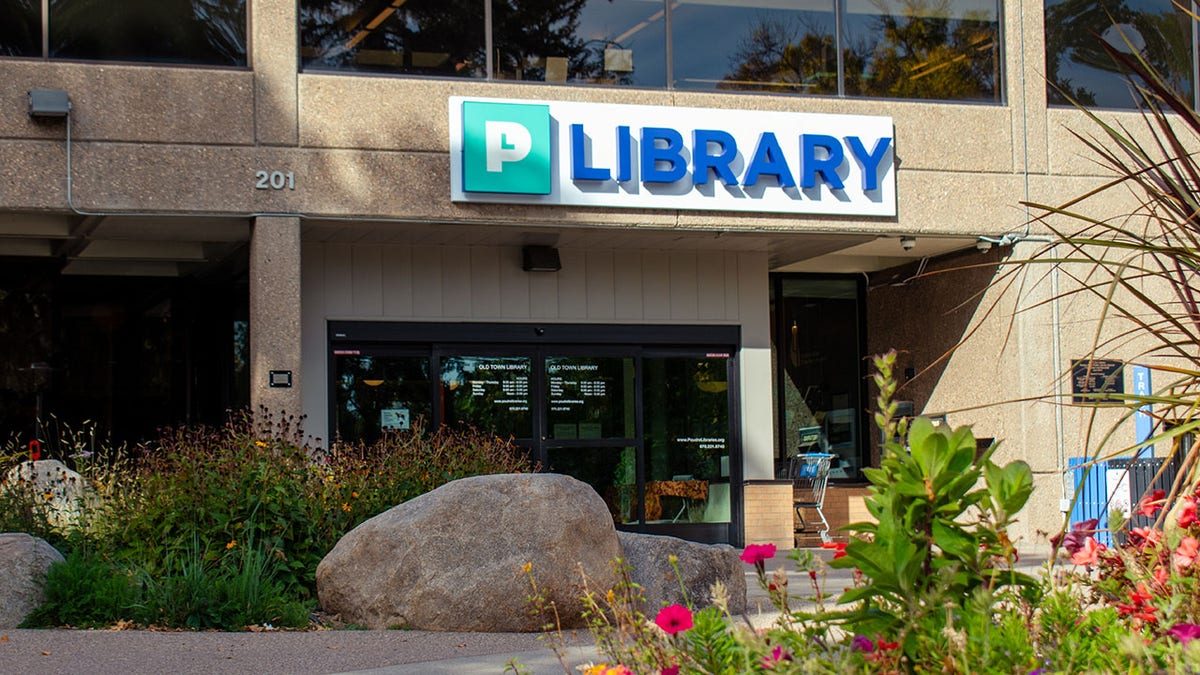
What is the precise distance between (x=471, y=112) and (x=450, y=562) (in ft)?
20.9

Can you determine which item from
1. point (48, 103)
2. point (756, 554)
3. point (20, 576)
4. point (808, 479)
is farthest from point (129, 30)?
point (756, 554)

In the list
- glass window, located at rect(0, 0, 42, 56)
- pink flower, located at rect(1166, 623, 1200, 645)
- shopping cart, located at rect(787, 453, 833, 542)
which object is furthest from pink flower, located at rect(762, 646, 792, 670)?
shopping cart, located at rect(787, 453, 833, 542)

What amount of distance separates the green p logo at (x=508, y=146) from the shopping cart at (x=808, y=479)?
5.39 meters

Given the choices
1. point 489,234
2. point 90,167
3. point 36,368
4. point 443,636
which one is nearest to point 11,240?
point 36,368

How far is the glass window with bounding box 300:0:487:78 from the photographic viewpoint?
43.6 feet

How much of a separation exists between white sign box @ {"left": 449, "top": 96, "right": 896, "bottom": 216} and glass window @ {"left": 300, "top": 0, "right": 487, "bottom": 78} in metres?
0.64

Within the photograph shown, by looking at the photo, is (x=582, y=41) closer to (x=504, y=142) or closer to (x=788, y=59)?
(x=504, y=142)

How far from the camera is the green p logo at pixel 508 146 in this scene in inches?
519

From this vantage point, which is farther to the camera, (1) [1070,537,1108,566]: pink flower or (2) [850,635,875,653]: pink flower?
(1) [1070,537,1108,566]: pink flower

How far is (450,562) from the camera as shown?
7844 millimetres

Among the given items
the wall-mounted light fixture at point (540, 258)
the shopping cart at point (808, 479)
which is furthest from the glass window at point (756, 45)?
the shopping cart at point (808, 479)

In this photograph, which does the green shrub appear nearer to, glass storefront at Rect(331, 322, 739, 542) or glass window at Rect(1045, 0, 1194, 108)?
glass storefront at Rect(331, 322, 739, 542)

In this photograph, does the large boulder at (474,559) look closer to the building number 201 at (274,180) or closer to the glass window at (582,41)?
the building number 201 at (274,180)

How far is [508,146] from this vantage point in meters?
13.3
